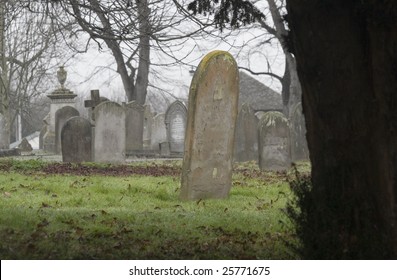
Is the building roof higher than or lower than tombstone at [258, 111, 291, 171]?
higher

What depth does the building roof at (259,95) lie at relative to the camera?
174ft

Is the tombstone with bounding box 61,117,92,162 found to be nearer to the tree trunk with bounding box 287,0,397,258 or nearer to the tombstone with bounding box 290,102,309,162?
the tombstone with bounding box 290,102,309,162

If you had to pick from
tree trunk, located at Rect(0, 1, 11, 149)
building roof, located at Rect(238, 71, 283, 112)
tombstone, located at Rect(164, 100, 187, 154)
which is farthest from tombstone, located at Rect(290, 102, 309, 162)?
building roof, located at Rect(238, 71, 283, 112)

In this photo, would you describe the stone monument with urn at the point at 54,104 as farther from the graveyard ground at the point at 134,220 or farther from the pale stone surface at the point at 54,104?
the graveyard ground at the point at 134,220

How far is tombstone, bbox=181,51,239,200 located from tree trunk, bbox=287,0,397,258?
595 cm

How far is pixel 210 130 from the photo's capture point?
11.5m

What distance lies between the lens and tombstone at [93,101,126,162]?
1914 centimetres

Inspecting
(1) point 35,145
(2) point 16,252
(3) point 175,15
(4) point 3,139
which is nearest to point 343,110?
(2) point 16,252

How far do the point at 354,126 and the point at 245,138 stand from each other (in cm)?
1716

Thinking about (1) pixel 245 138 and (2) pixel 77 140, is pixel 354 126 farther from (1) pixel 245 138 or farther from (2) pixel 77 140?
(1) pixel 245 138

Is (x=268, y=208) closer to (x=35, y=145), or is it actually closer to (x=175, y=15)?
(x=175, y=15)

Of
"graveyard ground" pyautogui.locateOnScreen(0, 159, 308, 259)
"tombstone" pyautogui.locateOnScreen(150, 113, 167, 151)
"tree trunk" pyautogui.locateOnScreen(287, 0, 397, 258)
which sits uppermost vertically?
"tombstone" pyautogui.locateOnScreen(150, 113, 167, 151)

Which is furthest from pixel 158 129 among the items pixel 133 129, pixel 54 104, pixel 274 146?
pixel 274 146

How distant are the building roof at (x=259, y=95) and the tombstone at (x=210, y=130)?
40297 millimetres
